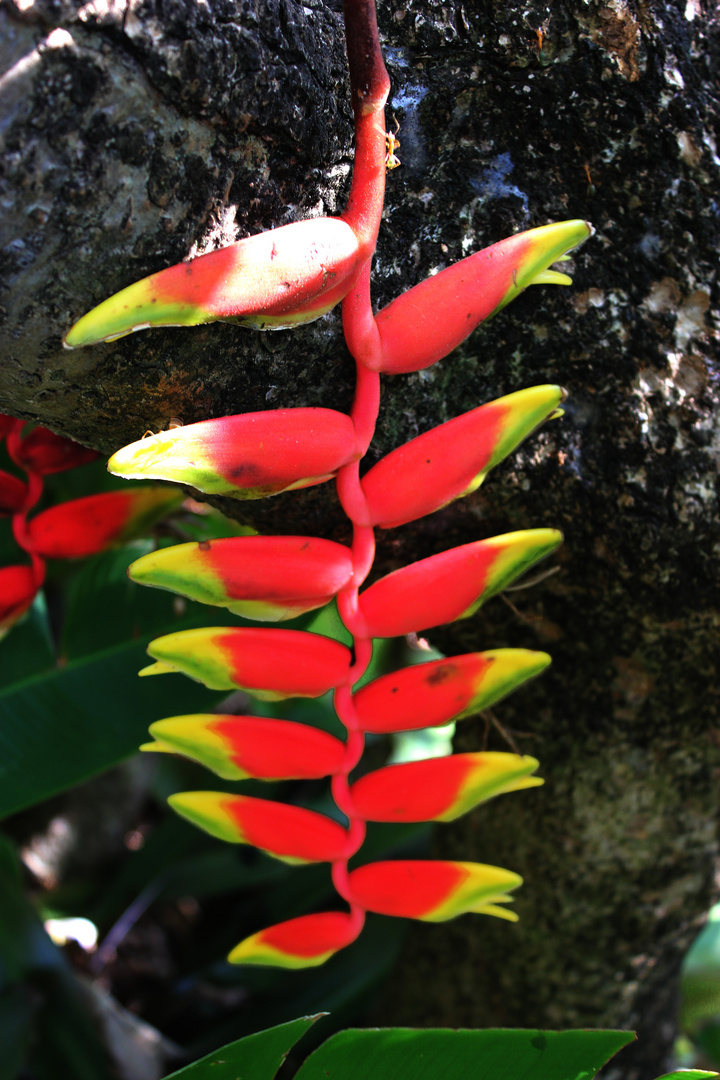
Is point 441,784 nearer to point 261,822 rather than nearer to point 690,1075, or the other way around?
point 261,822

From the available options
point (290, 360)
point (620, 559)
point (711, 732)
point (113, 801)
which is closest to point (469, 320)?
point (290, 360)

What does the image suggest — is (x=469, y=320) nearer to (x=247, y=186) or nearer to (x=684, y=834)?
(x=247, y=186)

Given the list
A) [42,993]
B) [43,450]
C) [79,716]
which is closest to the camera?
[43,450]

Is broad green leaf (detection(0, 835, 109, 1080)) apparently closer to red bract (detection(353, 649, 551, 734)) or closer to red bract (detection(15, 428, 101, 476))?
red bract (detection(15, 428, 101, 476))

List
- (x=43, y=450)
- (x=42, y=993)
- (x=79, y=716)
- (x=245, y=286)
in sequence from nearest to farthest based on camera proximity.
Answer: (x=245, y=286) → (x=43, y=450) → (x=79, y=716) → (x=42, y=993)

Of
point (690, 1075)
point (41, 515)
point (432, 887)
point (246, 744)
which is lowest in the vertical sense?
point (690, 1075)

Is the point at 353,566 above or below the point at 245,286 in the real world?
below

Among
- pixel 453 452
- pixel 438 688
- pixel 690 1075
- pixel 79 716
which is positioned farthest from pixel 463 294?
pixel 79 716
